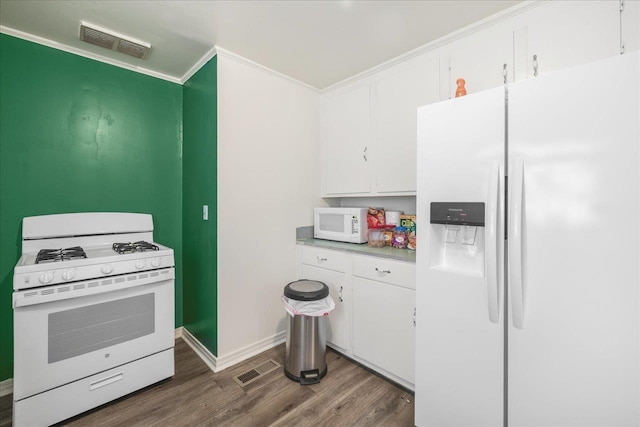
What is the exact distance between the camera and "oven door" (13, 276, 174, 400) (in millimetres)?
1476

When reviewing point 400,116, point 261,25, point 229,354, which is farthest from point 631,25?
point 229,354

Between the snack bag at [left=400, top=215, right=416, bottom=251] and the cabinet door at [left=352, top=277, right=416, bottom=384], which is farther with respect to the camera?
the snack bag at [left=400, top=215, right=416, bottom=251]

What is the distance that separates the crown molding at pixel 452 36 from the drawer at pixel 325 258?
5.21 feet

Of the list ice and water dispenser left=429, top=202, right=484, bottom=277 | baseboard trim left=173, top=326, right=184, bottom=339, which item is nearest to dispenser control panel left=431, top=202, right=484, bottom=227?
ice and water dispenser left=429, top=202, right=484, bottom=277

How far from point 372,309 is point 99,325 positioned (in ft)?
5.71

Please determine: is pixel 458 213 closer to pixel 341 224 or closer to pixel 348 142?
pixel 341 224

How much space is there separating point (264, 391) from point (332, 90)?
2.63 meters

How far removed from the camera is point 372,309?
205 cm

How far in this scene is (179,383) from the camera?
1.97 metres

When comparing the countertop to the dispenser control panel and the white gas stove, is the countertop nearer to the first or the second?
the dispenser control panel

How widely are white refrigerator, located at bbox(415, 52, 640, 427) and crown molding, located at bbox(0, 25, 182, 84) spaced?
93.1 inches

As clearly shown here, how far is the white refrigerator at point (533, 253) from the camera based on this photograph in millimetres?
974

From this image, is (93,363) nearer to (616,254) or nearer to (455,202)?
(455,202)

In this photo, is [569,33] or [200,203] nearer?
[569,33]
